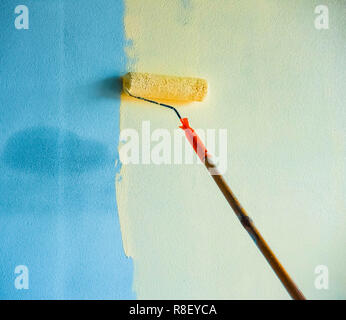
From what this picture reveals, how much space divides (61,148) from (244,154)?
553mm

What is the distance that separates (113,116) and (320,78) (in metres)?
0.69

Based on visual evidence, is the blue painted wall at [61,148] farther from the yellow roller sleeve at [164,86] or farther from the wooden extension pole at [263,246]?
the wooden extension pole at [263,246]

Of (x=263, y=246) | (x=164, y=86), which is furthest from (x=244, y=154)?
(x=263, y=246)

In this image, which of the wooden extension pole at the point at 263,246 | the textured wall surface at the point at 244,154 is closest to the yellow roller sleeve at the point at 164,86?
the textured wall surface at the point at 244,154

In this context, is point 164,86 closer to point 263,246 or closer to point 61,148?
point 61,148

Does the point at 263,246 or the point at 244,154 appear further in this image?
the point at 244,154

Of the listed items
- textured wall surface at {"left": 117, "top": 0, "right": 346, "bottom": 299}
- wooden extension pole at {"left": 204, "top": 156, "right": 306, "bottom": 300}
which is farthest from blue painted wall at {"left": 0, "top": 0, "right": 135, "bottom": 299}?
wooden extension pole at {"left": 204, "top": 156, "right": 306, "bottom": 300}

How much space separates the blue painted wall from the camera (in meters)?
0.97

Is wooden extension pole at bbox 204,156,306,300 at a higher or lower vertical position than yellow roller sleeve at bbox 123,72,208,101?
lower

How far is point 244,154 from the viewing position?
3.65ft

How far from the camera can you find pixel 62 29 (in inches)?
39.2

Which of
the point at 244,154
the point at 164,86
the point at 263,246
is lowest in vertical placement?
the point at 263,246

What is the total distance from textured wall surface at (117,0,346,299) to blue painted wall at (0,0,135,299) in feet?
0.19

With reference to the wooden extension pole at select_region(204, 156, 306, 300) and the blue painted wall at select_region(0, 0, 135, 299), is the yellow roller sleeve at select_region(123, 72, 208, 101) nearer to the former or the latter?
the blue painted wall at select_region(0, 0, 135, 299)
